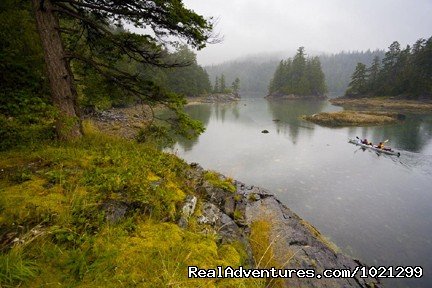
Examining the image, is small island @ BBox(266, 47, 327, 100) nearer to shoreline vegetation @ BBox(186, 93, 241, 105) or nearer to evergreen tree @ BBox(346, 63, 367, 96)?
evergreen tree @ BBox(346, 63, 367, 96)

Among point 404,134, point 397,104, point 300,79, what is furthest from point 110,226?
point 300,79

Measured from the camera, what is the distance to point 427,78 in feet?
224

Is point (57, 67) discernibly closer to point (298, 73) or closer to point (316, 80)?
point (316, 80)

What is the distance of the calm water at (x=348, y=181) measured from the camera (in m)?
10.3

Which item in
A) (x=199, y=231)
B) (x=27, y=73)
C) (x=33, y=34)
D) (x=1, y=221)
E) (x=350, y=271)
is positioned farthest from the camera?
(x=350, y=271)

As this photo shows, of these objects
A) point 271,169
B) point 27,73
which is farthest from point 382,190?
point 27,73

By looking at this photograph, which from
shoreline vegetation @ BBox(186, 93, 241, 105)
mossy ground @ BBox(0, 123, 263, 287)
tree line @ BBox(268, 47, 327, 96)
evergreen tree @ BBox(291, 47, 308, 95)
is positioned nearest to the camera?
mossy ground @ BBox(0, 123, 263, 287)

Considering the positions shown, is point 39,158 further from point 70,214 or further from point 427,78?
point 427,78

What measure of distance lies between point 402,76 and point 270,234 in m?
91.3

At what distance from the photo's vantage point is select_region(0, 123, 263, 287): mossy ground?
2877mm

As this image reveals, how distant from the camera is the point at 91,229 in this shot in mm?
3578

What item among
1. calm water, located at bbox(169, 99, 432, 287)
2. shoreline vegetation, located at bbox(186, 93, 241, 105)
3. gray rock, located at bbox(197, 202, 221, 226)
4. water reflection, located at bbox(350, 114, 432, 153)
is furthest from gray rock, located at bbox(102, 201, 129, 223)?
shoreline vegetation, located at bbox(186, 93, 241, 105)

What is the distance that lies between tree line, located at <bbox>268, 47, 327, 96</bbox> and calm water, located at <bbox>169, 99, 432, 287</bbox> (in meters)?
83.6

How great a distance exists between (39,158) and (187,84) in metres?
85.4
